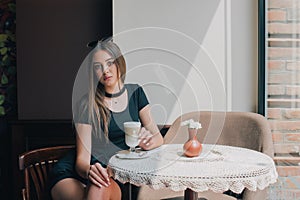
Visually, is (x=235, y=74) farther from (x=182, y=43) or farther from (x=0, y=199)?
(x=0, y=199)

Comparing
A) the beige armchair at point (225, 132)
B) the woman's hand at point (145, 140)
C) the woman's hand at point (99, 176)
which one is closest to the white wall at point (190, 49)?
the beige armchair at point (225, 132)

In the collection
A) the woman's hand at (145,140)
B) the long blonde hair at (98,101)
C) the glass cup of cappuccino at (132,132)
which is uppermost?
the long blonde hair at (98,101)

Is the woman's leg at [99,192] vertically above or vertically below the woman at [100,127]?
below

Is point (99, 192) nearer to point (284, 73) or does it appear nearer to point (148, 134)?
point (148, 134)

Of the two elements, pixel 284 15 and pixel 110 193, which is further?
pixel 284 15

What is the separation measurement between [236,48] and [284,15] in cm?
46

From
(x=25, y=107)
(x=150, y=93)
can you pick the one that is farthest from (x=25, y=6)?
(x=150, y=93)

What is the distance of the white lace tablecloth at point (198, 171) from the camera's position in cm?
172

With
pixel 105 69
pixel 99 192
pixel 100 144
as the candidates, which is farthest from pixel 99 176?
pixel 105 69

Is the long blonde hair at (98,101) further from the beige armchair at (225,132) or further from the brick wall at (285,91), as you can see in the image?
the brick wall at (285,91)

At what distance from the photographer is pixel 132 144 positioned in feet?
6.70

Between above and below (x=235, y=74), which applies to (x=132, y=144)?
below

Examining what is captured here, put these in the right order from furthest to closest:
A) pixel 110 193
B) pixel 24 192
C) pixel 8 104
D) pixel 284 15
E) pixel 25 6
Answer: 1. pixel 8 104
2. pixel 25 6
3. pixel 284 15
4. pixel 110 193
5. pixel 24 192

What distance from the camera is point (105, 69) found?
2316mm
